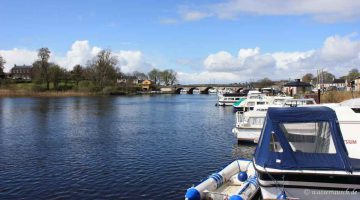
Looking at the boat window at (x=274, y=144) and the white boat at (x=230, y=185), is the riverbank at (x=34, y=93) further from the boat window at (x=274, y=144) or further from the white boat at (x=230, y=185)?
the boat window at (x=274, y=144)

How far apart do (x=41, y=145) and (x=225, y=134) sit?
19.1 metres

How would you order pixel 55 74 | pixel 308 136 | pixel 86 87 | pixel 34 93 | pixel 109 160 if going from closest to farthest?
pixel 308 136 < pixel 109 160 < pixel 34 93 < pixel 55 74 < pixel 86 87

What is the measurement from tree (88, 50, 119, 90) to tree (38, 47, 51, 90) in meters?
17.3

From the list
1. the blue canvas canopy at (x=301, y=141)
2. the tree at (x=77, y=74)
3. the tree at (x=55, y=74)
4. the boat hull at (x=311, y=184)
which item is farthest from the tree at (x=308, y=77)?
the boat hull at (x=311, y=184)

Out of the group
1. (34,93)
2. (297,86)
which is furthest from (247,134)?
(34,93)

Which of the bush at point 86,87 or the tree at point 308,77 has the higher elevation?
the tree at point 308,77

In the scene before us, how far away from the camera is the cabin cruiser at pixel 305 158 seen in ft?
45.6

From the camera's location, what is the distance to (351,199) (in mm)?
13891

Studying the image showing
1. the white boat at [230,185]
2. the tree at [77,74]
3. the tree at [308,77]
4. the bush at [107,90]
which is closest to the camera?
the white boat at [230,185]

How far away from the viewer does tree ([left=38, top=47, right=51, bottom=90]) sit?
152 metres

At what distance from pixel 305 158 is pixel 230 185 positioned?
6299 millimetres

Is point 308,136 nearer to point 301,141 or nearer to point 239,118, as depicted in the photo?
point 301,141

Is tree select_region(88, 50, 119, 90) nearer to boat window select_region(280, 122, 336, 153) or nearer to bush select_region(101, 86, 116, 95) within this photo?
bush select_region(101, 86, 116, 95)

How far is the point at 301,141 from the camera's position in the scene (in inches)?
627
